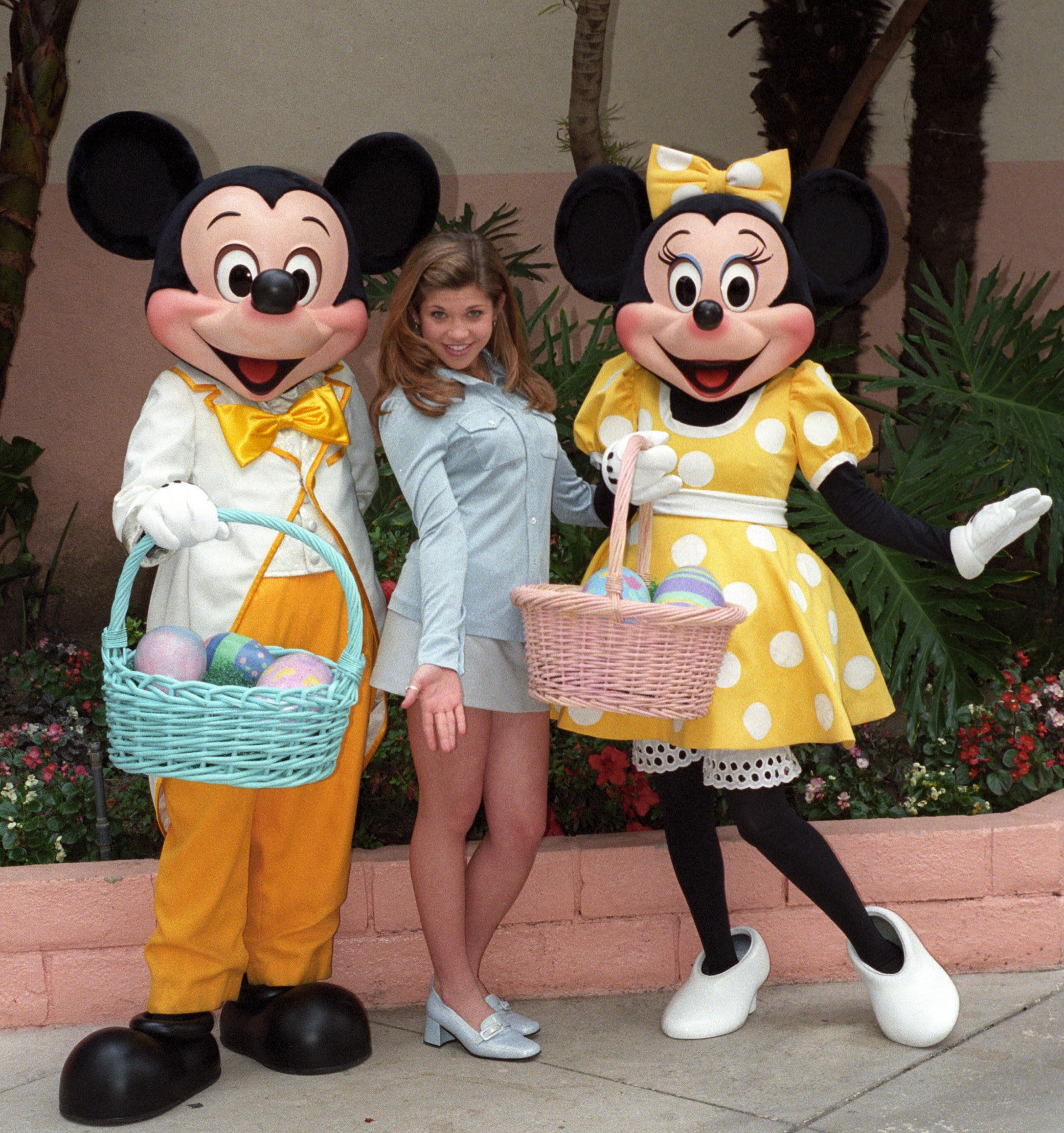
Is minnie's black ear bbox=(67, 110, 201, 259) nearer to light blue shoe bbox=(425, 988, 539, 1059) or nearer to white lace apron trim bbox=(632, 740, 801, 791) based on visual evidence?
white lace apron trim bbox=(632, 740, 801, 791)

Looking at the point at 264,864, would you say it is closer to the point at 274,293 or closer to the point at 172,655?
the point at 172,655

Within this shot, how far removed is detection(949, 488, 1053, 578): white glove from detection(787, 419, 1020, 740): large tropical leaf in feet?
2.46

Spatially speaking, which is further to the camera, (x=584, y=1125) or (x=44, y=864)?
(x=44, y=864)

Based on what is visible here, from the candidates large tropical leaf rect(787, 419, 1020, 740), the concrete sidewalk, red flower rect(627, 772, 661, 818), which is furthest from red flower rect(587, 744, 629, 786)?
large tropical leaf rect(787, 419, 1020, 740)

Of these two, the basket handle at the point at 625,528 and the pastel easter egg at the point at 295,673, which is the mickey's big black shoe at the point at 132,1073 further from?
the basket handle at the point at 625,528

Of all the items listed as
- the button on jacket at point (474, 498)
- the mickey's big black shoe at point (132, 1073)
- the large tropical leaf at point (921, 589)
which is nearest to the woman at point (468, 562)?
the button on jacket at point (474, 498)

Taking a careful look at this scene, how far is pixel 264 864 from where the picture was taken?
8.58 ft

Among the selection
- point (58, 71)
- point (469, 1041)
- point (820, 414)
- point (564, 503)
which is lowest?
point (469, 1041)

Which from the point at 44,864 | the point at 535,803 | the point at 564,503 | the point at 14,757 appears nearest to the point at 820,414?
the point at 564,503

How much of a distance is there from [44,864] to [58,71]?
2.31 meters

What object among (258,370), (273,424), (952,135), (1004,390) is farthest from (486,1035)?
(952,135)

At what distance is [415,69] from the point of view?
5195 millimetres

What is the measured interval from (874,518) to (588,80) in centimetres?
174

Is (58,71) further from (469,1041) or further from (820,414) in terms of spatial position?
(469,1041)
